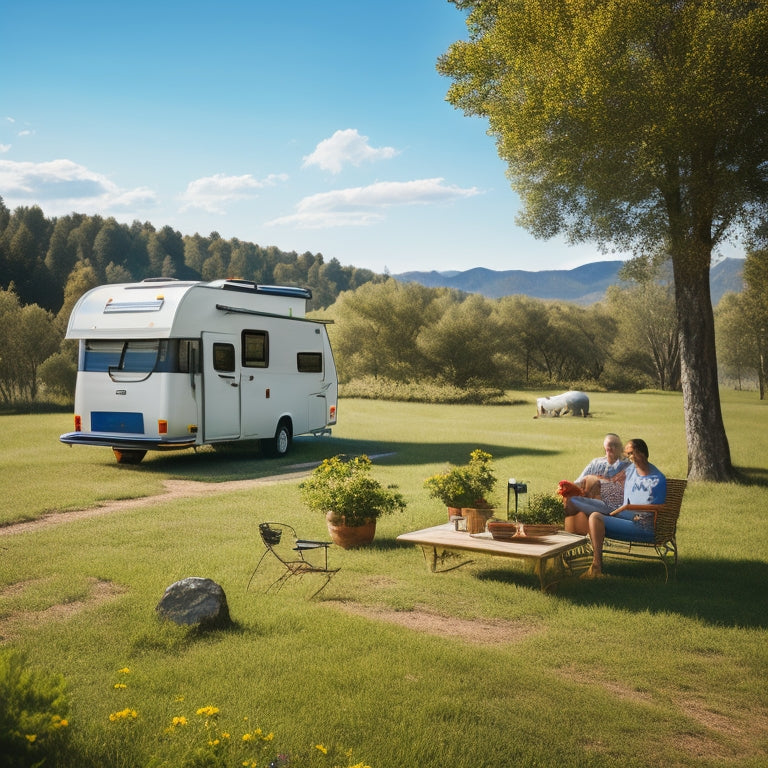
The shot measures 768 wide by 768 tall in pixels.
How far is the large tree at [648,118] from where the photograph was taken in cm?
1118

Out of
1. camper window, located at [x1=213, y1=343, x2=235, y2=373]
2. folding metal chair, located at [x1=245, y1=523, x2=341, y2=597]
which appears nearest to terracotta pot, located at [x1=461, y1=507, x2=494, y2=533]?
folding metal chair, located at [x1=245, y1=523, x2=341, y2=597]

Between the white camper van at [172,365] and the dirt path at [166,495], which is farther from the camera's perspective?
the white camper van at [172,365]

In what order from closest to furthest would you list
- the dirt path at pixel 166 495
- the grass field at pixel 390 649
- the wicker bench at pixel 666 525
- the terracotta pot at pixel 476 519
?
the grass field at pixel 390 649
the wicker bench at pixel 666 525
the terracotta pot at pixel 476 519
the dirt path at pixel 166 495

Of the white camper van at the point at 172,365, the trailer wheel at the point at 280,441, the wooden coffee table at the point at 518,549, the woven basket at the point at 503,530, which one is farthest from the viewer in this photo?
the trailer wheel at the point at 280,441

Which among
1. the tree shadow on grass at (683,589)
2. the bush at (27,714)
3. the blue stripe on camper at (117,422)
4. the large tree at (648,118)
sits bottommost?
the tree shadow on grass at (683,589)

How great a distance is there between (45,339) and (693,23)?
29.2 m

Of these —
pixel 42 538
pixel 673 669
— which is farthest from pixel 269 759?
pixel 42 538

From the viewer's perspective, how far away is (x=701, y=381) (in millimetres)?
13141

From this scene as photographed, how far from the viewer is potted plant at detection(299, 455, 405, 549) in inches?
326

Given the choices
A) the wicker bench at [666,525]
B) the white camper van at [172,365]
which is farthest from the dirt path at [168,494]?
the wicker bench at [666,525]

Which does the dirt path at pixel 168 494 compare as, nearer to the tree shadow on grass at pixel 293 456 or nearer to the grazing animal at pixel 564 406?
the tree shadow on grass at pixel 293 456

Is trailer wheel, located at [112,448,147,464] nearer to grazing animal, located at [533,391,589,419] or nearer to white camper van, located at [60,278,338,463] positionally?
white camper van, located at [60,278,338,463]

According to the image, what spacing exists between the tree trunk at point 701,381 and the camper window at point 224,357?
7.92 meters

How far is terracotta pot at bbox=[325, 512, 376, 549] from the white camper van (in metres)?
5.67
